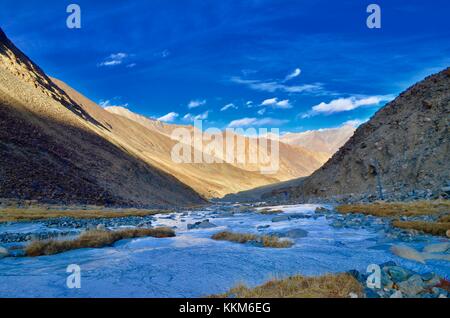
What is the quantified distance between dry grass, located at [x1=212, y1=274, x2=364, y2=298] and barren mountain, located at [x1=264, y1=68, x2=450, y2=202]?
30.1m

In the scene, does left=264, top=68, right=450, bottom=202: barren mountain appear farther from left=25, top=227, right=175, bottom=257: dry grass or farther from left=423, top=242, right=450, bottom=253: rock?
left=25, top=227, right=175, bottom=257: dry grass

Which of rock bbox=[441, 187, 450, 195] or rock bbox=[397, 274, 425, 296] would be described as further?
rock bbox=[441, 187, 450, 195]

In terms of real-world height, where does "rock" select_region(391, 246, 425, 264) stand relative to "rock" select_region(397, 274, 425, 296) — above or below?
below

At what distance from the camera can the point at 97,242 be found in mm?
20094

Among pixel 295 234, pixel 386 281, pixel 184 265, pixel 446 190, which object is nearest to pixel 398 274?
pixel 386 281

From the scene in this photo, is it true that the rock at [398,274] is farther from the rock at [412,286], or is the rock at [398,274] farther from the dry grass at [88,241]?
the dry grass at [88,241]

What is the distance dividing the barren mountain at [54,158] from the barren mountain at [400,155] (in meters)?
35.2

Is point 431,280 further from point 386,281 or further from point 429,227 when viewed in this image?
point 429,227

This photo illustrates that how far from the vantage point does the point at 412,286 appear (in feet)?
30.2

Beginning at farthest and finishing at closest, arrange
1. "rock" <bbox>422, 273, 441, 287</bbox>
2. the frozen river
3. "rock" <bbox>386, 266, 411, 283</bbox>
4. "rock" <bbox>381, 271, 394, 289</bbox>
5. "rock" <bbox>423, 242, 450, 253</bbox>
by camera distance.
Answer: "rock" <bbox>423, 242, 450, 253</bbox>, the frozen river, "rock" <bbox>386, 266, 411, 283</bbox>, "rock" <bbox>381, 271, 394, 289</bbox>, "rock" <bbox>422, 273, 441, 287</bbox>

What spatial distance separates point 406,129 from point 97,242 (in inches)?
1882

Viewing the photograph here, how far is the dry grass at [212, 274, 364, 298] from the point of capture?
29.8 feet

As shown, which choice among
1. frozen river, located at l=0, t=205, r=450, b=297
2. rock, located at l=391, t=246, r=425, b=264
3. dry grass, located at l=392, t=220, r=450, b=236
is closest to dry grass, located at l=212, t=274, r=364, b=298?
frozen river, located at l=0, t=205, r=450, b=297

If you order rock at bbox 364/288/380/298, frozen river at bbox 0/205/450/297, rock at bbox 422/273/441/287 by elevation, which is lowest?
frozen river at bbox 0/205/450/297
